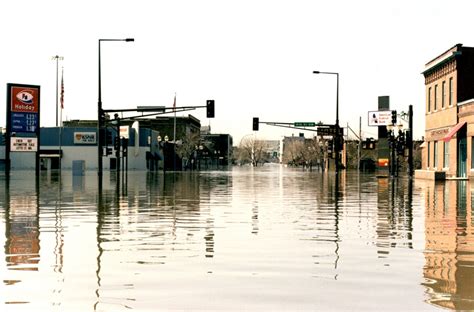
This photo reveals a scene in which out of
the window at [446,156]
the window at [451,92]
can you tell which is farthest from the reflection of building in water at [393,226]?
the window at [446,156]

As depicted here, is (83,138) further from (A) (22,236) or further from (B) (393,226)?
(A) (22,236)

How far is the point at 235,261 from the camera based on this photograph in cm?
977

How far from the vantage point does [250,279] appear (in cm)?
829

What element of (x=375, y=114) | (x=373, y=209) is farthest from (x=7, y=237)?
(x=375, y=114)

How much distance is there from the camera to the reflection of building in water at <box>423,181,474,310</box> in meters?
7.25

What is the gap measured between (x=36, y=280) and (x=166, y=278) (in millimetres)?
1486

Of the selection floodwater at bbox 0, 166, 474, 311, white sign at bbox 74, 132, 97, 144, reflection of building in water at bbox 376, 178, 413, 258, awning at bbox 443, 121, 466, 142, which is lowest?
reflection of building in water at bbox 376, 178, 413, 258

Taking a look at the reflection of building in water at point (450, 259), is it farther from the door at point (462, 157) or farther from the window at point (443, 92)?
the window at point (443, 92)

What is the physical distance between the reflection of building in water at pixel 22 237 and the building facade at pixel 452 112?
37030 mm

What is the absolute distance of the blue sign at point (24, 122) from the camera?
47.8 metres

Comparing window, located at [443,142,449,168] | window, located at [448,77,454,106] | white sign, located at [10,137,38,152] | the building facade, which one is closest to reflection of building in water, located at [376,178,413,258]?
the building facade

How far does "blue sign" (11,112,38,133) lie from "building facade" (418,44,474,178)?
1107 inches

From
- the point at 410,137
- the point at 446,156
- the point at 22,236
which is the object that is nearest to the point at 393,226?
the point at 22,236

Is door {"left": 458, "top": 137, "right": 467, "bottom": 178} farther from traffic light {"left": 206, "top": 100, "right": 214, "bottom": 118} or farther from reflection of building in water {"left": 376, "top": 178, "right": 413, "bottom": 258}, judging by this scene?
reflection of building in water {"left": 376, "top": 178, "right": 413, "bottom": 258}
